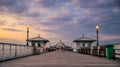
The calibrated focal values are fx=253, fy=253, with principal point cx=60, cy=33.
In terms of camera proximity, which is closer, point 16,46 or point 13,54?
point 13,54

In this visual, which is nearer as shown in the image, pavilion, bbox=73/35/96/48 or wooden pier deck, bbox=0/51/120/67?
wooden pier deck, bbox=0/51/120/67

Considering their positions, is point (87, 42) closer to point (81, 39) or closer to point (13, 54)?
point (81, 39)

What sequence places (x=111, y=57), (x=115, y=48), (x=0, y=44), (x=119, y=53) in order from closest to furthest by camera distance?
1. (x=0, y=44)
2. (x=119, y=53)
3. (x=115, y=48)
4. (x=111, y=57)

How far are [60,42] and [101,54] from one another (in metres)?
164

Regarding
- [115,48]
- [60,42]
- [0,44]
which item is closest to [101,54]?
[115,48]

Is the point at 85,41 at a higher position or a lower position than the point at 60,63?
higher

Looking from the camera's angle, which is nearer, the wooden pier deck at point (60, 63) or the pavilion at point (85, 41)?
the wooden pier deck at point (60, 63)

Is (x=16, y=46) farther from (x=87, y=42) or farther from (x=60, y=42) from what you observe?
(x=60, y=42)

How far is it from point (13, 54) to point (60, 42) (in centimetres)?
17212

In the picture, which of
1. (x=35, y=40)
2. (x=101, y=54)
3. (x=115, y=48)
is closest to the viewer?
(x=115, y=48)

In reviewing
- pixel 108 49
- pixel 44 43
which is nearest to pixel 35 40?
pixel 44 43

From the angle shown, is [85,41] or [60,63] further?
[85,41]

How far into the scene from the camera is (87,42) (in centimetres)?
10675

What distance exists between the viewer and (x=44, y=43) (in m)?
107
